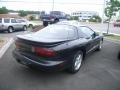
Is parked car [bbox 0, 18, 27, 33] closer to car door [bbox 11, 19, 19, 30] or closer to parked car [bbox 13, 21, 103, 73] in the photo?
car door [bbox 11, 19, 19, 30]

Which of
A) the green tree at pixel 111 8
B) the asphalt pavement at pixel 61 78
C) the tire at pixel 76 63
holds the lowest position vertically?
the asphalt pavement at pixel 61 78

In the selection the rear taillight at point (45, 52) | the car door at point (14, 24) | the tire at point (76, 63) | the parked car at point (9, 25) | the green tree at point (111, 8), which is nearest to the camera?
the rear taillight at point (45, 52)

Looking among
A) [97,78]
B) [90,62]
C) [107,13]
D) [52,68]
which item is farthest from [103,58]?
[107,13]

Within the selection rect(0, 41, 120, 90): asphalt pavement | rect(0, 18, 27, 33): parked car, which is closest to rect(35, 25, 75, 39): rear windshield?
rect(0, 41, 120, 90): asphalt pavement

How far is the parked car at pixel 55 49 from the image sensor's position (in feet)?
14.7

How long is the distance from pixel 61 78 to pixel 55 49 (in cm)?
102

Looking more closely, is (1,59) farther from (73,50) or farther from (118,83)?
(118,83)

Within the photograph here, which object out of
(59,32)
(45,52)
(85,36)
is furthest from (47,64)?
(85,36)

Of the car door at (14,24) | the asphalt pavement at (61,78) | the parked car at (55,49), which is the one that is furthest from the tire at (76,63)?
the car door at (14,24)

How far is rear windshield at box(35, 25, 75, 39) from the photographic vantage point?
5290 millimetres

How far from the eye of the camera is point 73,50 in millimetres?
5070

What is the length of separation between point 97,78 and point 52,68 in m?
1.54

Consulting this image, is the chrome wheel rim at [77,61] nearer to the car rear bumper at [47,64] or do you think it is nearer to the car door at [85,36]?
the car door at [85,36]

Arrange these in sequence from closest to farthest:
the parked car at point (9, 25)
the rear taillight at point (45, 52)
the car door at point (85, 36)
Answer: the rear taillight at point (45, 52) → the car door at point (85, 36) → the parked car at point (9, 25)
